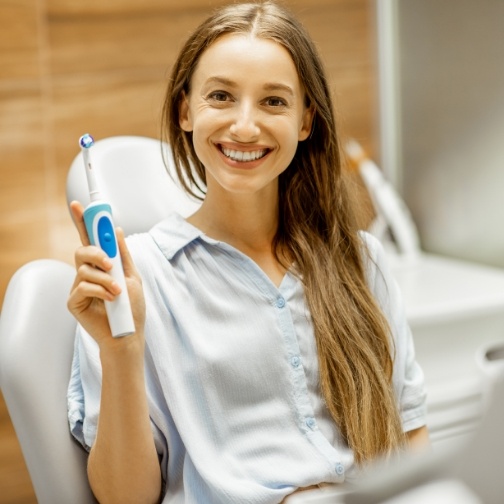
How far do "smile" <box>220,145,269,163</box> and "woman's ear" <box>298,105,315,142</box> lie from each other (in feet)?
0.38

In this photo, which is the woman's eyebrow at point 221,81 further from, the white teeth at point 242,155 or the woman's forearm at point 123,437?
the woman's forearm at point 123,437

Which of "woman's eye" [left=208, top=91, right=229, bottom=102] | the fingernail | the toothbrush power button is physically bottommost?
the fingernail

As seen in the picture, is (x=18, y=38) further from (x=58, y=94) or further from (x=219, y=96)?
(x=219, y=96)

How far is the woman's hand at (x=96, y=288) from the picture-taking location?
0.76 metres

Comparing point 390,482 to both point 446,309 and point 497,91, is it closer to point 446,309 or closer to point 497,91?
point 446,309

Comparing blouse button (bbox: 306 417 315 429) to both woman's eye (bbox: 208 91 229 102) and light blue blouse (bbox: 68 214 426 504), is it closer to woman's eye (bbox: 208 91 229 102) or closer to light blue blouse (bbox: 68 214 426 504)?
light blue blouse (bbox: 68 214 426 504)

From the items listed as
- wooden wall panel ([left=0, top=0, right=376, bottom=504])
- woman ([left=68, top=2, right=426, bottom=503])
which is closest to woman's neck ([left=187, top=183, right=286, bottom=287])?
woman ([left=68, top=2, right=426, bottom=503])

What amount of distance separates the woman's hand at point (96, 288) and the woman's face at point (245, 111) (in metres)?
0.21

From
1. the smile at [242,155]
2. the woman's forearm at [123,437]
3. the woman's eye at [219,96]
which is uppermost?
the woman's eye at [219,96]

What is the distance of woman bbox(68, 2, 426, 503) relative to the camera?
2.93ft

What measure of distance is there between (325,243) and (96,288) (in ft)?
1.43

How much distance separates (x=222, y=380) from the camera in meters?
0.94

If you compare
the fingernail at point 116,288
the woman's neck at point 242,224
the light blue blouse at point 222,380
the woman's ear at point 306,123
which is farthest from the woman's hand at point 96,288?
the woman's ear at point 306,123

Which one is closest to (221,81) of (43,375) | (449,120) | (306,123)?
(306,123)
